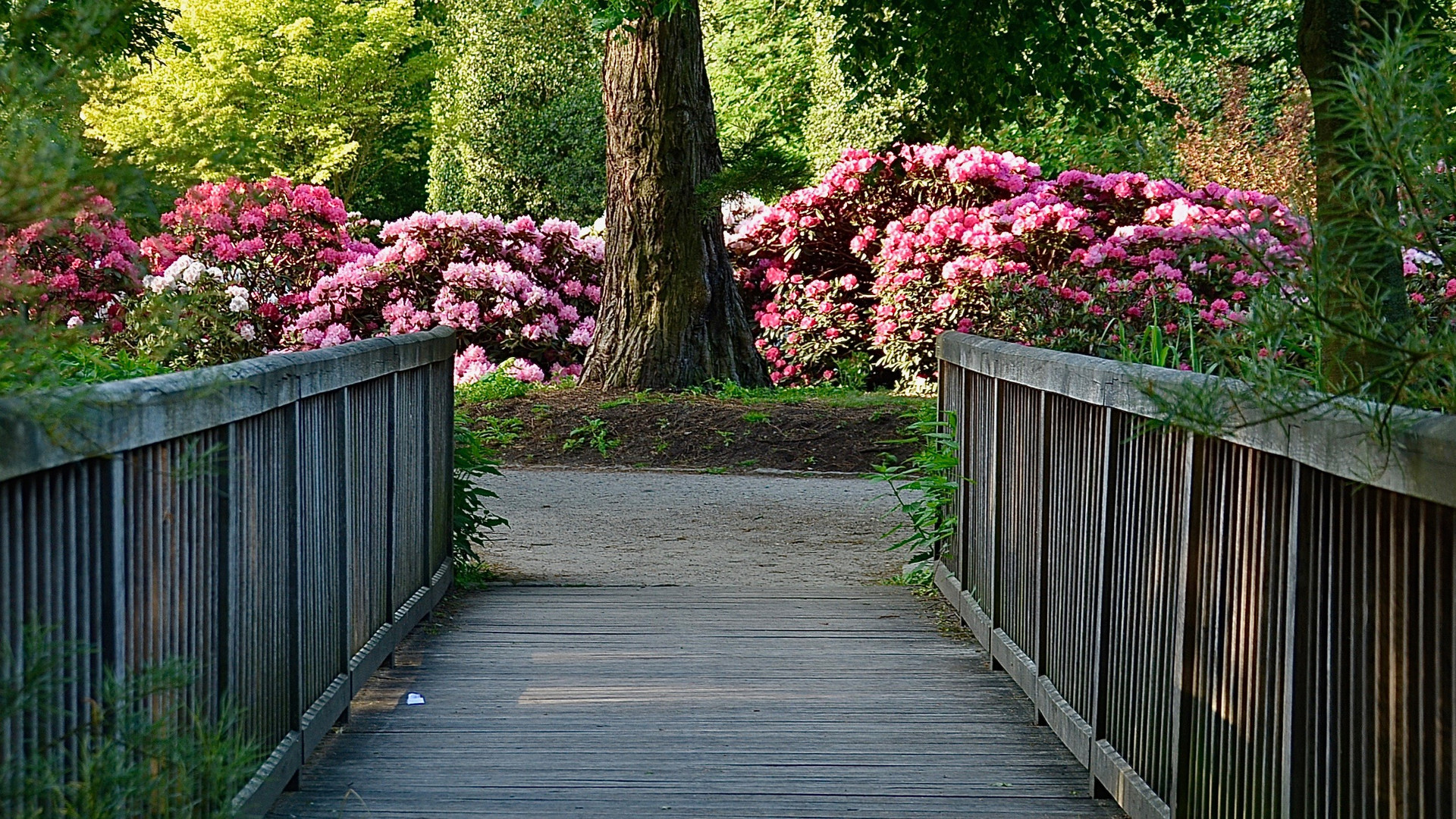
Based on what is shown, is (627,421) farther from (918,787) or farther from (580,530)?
(918,787)

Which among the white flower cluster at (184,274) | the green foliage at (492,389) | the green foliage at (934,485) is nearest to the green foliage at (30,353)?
the green foliage at (934,485)

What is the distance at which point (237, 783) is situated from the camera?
112 inches

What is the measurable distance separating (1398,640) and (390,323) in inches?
555

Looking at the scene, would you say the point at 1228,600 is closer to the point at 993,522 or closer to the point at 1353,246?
the point at 1353,246

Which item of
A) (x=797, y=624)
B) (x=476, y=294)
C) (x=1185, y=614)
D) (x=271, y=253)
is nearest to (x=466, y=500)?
(x=797, y=624)

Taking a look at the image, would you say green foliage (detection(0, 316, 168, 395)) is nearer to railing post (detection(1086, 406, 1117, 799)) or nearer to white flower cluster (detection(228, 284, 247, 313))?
railing post (detection(1086, 406, 1117, 799))

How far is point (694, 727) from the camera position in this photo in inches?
179

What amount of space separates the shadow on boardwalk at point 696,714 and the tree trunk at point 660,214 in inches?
224

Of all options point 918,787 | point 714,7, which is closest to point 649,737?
point 918,787

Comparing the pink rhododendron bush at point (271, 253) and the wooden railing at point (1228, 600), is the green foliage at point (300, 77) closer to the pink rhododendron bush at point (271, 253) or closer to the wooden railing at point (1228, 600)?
the pink rhododendron bush at point (271, 253)

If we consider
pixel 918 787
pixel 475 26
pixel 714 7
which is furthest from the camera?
pixel 714 7

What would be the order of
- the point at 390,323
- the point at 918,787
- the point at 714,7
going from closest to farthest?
the point at 918,787 < the point at 390,323 < the point at 714,7

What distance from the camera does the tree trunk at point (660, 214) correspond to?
508 inches

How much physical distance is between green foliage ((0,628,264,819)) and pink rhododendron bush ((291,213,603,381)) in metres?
12.7
